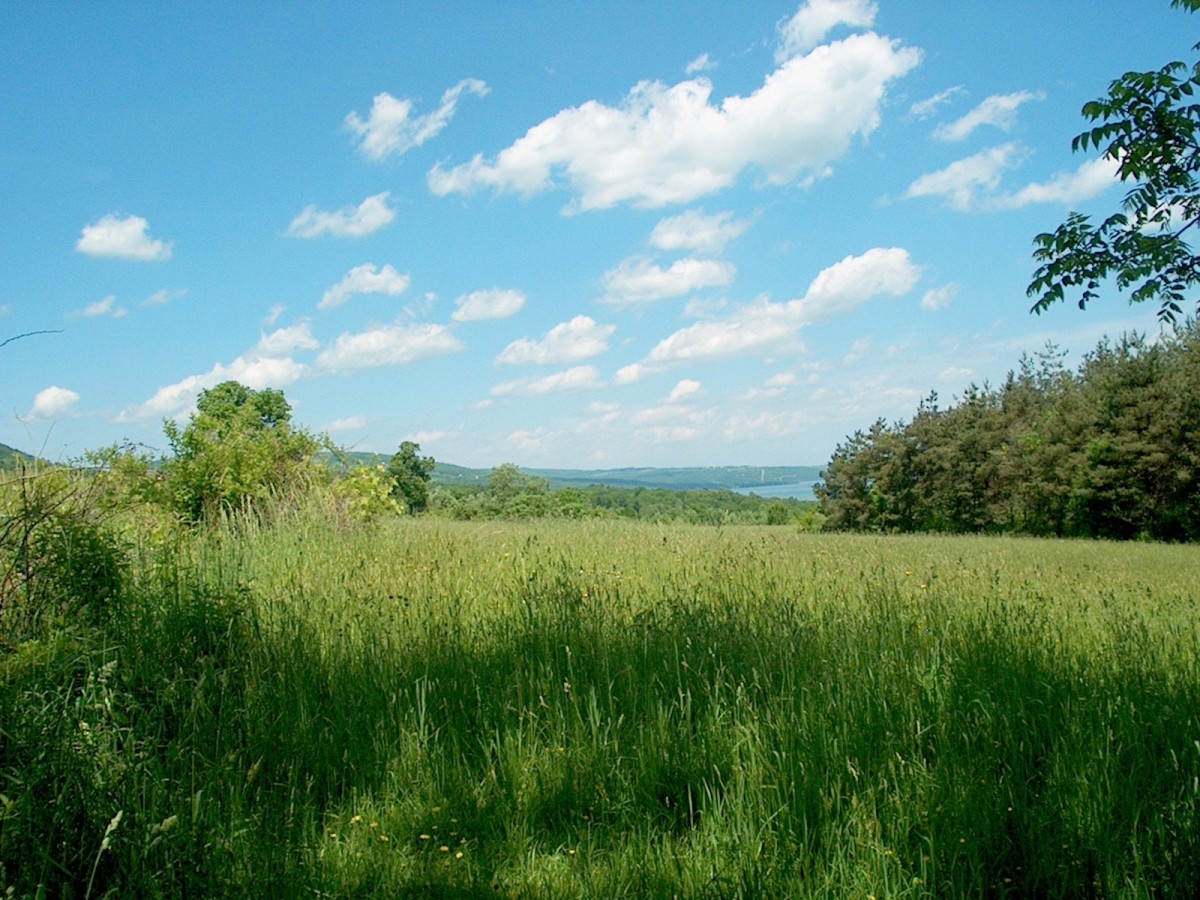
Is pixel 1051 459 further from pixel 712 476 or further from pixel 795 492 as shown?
pixel 712 476

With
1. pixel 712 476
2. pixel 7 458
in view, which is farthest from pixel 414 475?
pixel 712 476

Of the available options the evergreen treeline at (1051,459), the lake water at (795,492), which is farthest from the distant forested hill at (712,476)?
the evergreen treeline at (1051,459)

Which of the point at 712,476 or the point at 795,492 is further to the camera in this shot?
the point at 712,476

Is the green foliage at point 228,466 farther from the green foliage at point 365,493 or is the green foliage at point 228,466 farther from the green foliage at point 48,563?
the green foliage at point 48,563

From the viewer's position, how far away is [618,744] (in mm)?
3467

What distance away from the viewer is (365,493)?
11523mm

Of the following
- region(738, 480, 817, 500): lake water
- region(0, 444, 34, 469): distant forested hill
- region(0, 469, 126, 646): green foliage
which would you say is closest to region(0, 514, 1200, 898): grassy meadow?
region(0, 469, 126, 646): green foliage

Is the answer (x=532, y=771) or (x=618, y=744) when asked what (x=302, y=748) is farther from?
(x=618, y=744)

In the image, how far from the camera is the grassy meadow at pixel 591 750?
2596mm

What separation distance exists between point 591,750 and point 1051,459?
29188 mm

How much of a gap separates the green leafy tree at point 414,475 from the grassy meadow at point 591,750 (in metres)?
29.1

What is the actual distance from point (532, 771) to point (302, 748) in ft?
3.64

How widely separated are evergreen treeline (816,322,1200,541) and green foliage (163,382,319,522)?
82.3ft

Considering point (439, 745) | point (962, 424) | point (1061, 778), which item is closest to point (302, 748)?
point (439, 745)
